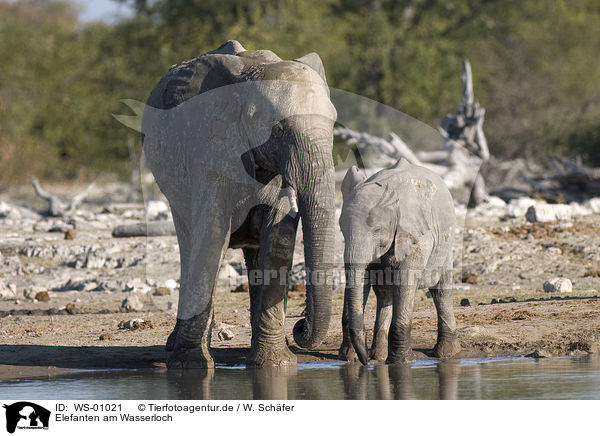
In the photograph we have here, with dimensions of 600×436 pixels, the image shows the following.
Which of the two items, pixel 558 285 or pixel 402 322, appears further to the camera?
pixel 558 285

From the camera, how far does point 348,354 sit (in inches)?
343

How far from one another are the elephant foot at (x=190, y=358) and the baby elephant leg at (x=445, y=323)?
1833 millimetres

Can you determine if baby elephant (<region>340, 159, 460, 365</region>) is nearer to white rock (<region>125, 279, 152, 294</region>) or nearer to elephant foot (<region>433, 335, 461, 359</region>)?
elephant foot (<region>433, 335, 461, 359</region>)

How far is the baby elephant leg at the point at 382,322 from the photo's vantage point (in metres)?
8.65

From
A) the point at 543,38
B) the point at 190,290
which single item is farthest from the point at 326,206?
the point at 543,38

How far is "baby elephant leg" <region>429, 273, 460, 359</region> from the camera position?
29.0 ft

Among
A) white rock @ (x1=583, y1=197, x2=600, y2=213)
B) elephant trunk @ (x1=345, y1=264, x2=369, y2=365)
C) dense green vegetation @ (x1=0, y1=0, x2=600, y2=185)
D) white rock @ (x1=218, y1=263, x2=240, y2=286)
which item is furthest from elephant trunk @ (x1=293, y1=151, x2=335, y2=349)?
dense green vegetation @ (x1=0, y1=0, x2=600, y2=185)

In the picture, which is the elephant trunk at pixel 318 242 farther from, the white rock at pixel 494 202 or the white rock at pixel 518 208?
the white rock at pixel 494 202

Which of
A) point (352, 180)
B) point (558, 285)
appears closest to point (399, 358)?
point (352, 180)

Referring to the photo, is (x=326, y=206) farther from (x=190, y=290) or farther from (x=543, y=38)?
(x=543, y=38)

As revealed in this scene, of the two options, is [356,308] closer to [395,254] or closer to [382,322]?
[395,254]

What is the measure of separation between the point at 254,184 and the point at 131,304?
4.36 m

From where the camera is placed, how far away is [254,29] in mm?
26766
